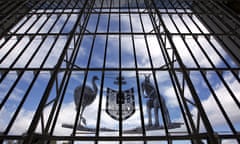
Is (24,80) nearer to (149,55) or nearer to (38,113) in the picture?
(38,113)

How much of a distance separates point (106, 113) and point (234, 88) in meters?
4.73

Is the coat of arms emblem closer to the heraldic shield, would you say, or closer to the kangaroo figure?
the heraldic shield

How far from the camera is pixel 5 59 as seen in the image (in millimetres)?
6492

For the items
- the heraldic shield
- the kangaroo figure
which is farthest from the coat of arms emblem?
the kangaroo figure

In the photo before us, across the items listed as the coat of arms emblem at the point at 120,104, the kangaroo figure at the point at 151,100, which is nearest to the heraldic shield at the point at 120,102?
the coat of arms emblem at the point at 120,104

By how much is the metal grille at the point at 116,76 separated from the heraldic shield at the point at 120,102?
0.15 ft

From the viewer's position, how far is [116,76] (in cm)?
621

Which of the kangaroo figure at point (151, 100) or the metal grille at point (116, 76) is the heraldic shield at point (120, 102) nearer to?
the metal grille at point (116, 76)

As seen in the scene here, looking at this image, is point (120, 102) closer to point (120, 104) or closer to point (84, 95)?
point (120, 104)

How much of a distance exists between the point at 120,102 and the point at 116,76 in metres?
1.07

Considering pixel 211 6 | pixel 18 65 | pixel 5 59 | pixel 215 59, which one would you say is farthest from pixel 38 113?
pixel 211 6

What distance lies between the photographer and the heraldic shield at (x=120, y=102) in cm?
514

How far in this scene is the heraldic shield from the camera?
5.14 meters

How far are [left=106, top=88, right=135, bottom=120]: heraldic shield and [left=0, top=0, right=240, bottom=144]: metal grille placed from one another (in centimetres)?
4
